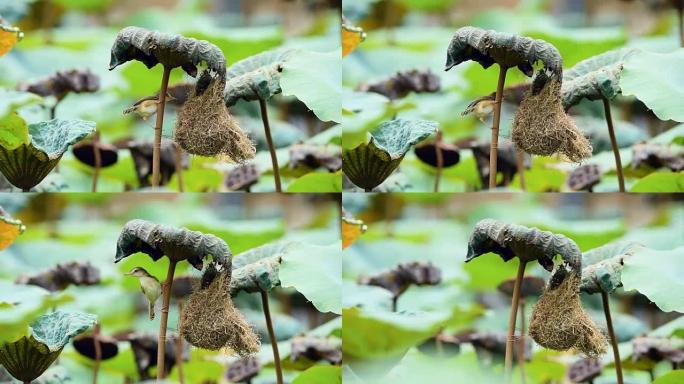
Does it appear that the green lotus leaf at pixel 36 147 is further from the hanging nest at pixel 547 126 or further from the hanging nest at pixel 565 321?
the hanging nest at pixel 565 321

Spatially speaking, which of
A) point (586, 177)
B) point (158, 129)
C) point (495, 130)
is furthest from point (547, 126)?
point (158, 129)

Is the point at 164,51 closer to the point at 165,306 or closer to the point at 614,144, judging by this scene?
the point at 165,306

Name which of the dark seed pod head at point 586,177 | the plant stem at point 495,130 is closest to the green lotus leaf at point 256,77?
the plant stem at point 495,130

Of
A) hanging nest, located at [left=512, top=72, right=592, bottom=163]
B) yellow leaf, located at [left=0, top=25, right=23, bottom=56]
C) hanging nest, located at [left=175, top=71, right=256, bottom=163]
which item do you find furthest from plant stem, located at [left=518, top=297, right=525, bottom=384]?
yellow leaf, located at [left=0, top=25, right=23, bottom=56]

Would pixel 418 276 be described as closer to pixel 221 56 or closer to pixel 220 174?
pixel 220 174

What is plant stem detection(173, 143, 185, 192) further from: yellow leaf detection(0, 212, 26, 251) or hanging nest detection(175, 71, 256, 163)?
yellow leaf detection(0, 212, 26, 251)

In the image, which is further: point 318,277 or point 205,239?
point 318,277

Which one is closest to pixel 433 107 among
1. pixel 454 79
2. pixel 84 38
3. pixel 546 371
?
pixel 454 79
